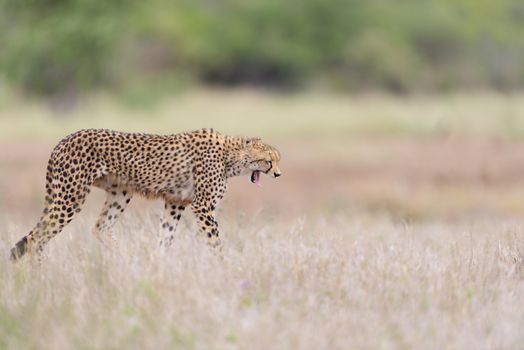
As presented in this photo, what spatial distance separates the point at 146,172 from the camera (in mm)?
7418

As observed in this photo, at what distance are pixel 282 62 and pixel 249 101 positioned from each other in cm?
1173

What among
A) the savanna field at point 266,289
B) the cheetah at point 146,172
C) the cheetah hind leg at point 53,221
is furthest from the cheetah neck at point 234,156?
the cheetah hind leg at point 53,221

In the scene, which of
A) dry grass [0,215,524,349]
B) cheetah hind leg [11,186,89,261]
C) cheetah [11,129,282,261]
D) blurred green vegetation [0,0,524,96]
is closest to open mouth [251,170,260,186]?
cheetah [11,129,282,261]

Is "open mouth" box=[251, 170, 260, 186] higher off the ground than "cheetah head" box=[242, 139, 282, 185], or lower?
lower

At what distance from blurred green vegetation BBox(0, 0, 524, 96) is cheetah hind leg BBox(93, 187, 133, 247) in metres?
24.6

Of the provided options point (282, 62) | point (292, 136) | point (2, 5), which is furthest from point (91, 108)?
point (282, 62)

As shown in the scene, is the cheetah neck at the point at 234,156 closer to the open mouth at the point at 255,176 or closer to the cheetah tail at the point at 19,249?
the open mouth at the point at 255,176

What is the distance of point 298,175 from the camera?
17.5m

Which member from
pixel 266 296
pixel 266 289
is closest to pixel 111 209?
pixel 266 289

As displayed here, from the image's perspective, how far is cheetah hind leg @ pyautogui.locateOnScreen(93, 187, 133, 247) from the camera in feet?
24.7

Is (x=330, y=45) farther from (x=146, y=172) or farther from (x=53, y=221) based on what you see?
(x=53, y=221)

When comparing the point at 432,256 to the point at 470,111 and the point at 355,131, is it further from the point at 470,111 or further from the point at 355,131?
the point at 470,111

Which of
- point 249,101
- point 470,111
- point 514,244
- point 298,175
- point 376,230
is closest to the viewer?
point 514,244

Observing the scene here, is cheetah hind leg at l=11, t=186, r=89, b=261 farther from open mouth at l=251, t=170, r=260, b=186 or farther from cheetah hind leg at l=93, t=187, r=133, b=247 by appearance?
open mouth at l=251, t=170, r=260, b=186
